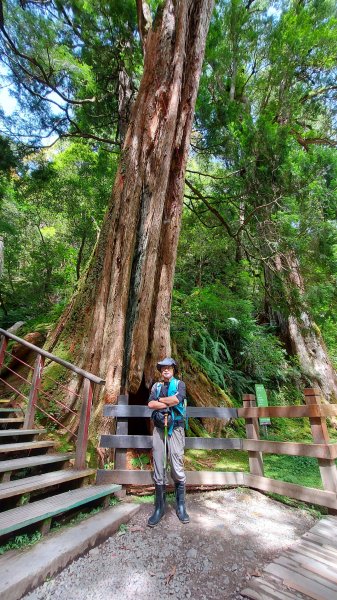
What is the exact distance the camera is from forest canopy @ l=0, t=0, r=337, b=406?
22.6ft

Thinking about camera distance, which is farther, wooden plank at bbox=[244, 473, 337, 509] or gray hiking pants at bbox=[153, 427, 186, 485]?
wooden plank at bbox=[244, 473, 337, 509]

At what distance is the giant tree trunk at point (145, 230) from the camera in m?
4.30

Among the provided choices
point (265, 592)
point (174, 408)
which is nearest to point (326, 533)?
point (265, 592)

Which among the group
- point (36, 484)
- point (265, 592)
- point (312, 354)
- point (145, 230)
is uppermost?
point (145, 230)

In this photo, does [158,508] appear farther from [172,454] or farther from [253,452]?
[253,452]

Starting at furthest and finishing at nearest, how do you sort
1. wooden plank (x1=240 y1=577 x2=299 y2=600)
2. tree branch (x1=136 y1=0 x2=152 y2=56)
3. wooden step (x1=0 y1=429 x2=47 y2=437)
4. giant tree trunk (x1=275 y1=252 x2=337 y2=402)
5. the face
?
giant tree trunk (x1=275 y1=252 x2=337 y2=402) → tree branch (x1=136 y1=0 x2=152 y2=56) → wooden step (x1=0 y1=429 x2=47 y2=437) → the face → wooden plank (x1=240 y1=577 x2=299 y2=600)

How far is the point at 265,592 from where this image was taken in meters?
1.97

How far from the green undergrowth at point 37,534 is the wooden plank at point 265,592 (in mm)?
1513

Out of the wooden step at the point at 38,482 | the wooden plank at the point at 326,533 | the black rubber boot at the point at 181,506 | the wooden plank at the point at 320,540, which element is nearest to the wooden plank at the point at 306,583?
the wooden plank at the point at 320,540

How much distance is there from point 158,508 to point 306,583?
137cm

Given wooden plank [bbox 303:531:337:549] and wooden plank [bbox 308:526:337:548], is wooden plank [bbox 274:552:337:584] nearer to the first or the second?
wooden plank [bbox 303:531:337:549]

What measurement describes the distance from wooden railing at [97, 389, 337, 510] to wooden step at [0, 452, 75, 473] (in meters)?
0.49

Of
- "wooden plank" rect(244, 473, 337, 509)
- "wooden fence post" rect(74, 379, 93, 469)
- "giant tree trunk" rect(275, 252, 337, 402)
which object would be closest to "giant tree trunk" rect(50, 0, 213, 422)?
"wooden fence post" rect(74, 379, 93, 469)

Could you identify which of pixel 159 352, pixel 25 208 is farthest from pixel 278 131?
pixel 25 208
